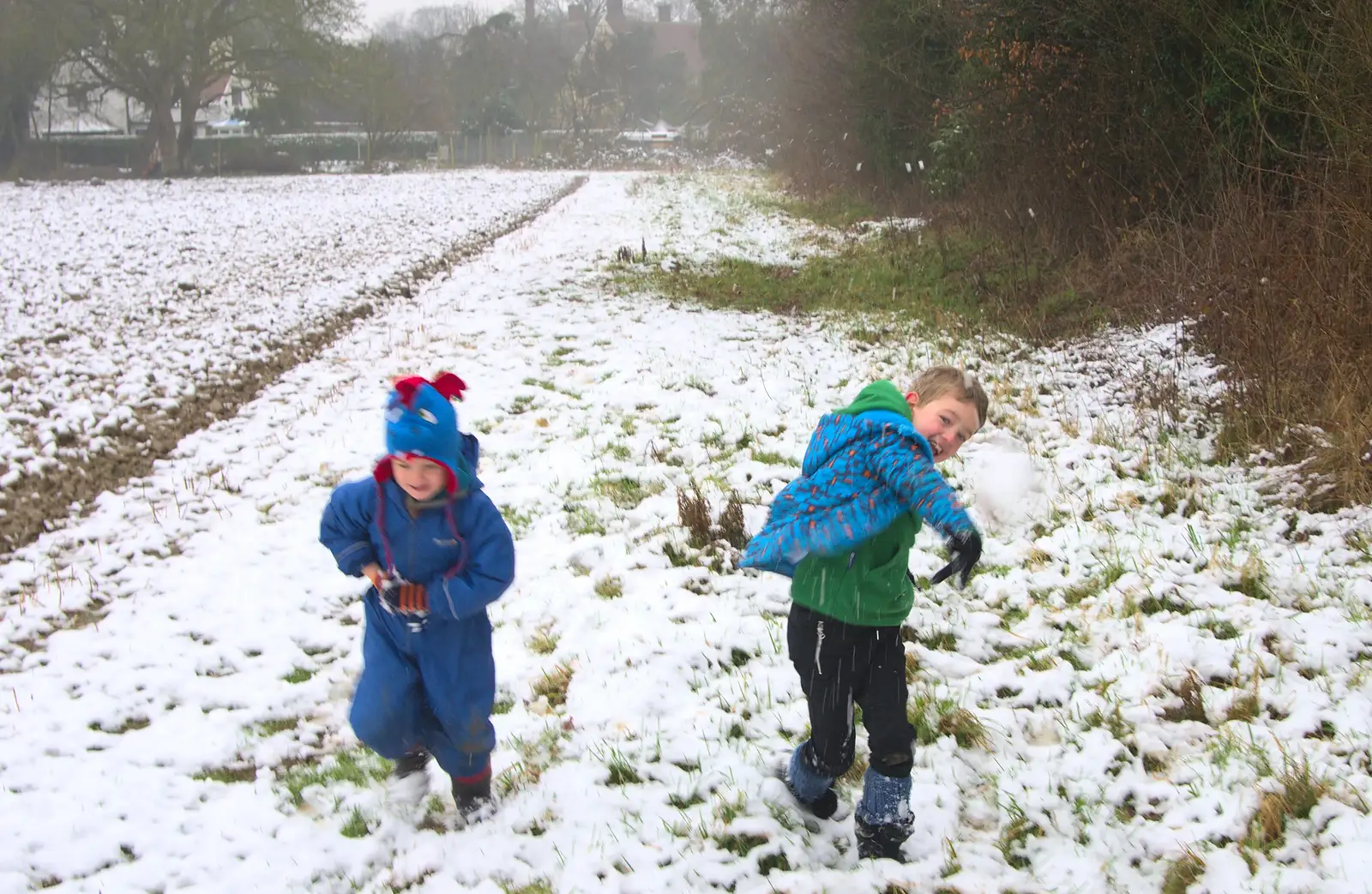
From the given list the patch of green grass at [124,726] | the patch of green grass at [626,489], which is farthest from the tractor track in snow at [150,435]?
the patch of green grass at [626,489]

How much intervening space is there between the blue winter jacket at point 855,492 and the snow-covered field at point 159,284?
6.30 m

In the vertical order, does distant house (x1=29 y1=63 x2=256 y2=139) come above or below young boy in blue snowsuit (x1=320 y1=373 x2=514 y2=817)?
above

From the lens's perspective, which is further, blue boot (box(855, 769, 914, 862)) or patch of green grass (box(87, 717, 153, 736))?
patch of green grass (box(87, 717, 153, 736))

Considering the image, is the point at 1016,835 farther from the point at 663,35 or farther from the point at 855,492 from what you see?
the point at 663,35

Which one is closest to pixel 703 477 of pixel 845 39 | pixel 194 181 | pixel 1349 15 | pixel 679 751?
pixel 679 751

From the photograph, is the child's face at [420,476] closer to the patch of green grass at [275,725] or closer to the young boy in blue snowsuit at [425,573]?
the young boy in blue snowsuit at [425,573]

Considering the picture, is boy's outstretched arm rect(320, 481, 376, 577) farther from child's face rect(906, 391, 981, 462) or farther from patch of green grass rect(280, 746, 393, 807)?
child's face rect(906, 391, 981, 462)

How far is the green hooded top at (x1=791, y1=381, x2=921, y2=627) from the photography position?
2752 mm

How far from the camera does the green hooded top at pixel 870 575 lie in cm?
275

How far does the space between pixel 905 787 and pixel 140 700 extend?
3.34m

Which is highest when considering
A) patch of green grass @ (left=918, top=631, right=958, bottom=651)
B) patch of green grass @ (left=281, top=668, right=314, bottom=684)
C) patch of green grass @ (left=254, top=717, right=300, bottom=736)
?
patch of green grass @ (left=918, top=631, right=958, bottom=651)

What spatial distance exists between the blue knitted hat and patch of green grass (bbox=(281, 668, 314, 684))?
6.75 ft

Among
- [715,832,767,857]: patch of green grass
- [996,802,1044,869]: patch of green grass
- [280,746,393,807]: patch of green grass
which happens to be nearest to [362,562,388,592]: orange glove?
[280,746,393,807]: patch of green grass

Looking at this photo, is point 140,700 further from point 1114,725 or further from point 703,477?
point 1114,725
